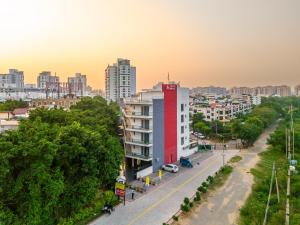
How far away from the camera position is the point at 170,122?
26953mm

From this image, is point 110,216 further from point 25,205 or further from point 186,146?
point 186,146

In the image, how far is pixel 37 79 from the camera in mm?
121188

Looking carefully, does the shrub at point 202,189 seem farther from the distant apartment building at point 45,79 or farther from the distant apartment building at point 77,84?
the distant apartment building at point 45,79

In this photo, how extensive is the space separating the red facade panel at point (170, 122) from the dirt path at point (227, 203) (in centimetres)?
605

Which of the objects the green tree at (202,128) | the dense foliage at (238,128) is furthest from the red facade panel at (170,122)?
the green tree at (202,128)

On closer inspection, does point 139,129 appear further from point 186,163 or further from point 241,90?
point 241,90

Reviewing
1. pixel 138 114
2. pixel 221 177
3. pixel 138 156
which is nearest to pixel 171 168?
pixel 138 156

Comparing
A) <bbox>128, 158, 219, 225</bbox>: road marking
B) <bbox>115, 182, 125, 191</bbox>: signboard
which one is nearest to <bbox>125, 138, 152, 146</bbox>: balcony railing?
<bbox>128, 158, 219, 225</bbox>: road marking

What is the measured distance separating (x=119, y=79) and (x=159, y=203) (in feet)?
240

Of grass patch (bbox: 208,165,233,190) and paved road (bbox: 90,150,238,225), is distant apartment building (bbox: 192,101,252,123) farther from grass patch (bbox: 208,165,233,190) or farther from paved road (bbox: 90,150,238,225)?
paved road (bbox: 90,150,238,225)

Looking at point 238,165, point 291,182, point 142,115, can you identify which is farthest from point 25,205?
point 238,165

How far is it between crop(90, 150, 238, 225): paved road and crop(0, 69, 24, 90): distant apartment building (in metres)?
102

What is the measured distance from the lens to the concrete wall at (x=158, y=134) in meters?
24.9

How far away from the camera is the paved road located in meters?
15.6
